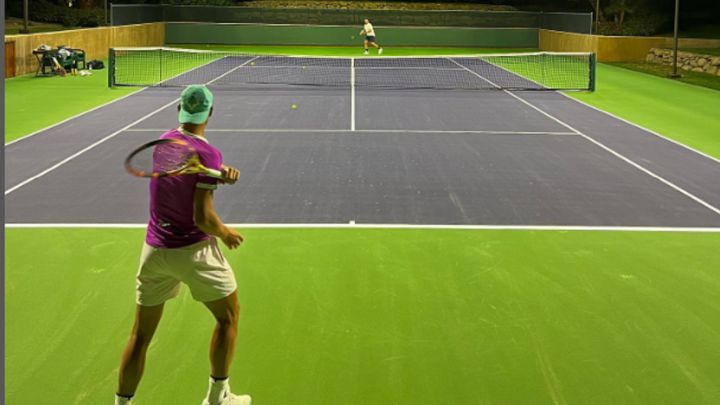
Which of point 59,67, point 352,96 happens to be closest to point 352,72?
point 352,96

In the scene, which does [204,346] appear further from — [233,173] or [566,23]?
[566,23]

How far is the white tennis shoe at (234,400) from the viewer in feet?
16.2

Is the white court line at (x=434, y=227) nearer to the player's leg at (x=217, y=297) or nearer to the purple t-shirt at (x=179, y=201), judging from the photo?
the player's leg at (x=217, y=297)

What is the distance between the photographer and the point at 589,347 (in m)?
6.20

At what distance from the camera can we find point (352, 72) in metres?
Result: 31.7

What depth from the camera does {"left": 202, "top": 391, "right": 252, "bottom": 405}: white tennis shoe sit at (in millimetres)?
4930

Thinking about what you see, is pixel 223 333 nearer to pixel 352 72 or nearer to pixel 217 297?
pixel 217 297

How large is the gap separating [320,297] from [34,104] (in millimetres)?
15760

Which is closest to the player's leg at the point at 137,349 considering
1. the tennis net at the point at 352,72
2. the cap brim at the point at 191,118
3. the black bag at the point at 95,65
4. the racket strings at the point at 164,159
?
the racket strings at the point at 164,159

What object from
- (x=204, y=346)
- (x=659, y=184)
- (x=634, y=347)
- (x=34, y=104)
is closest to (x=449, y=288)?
(x=634, y=347)

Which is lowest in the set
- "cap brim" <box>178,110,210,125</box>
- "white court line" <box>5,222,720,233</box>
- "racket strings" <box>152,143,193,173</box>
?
"white court line" <box>5,222,720,233</box>

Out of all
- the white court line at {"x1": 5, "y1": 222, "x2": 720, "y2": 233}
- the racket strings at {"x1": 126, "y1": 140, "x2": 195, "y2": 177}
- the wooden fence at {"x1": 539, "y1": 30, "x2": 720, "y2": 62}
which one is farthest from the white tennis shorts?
the wooden fence at {"x1": 539, "y1": 30, "x2": 720, "y2": 62}

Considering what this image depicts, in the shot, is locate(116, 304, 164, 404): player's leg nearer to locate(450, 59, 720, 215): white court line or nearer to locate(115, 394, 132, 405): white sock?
locate(115, 394, 132, 405): white sock

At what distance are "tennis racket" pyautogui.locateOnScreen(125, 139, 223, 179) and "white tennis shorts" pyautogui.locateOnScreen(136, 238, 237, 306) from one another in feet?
1.44
